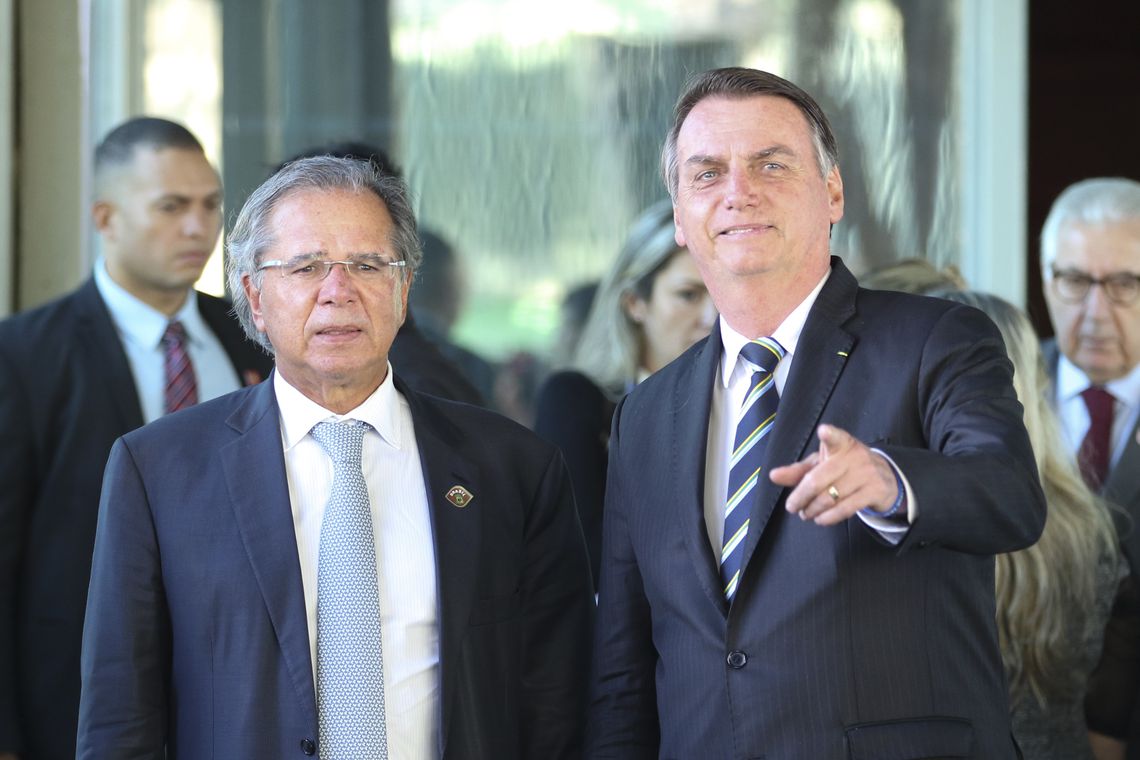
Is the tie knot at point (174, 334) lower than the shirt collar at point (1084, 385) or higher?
higher

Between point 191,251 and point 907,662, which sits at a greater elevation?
point 191,251

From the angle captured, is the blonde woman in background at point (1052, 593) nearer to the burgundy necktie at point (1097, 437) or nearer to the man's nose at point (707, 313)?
the burgundy necktie at point (1097, 437)

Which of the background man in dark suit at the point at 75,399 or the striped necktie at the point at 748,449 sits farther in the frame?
the background man in dark suit at the point at 75,399

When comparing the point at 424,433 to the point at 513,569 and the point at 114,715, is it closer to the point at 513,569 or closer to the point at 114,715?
the point at 513,569

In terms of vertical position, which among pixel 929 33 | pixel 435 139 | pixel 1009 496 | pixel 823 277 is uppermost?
pixel 929 33

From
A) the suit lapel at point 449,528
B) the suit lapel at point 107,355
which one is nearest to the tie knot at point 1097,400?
the suit lapel at point 449,528

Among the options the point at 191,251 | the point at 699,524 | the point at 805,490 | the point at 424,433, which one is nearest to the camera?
the point at 805,490

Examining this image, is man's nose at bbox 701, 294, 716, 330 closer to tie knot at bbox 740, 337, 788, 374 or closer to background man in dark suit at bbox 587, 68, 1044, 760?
background man in dark suit at bbox 587, 68, 1044, 760

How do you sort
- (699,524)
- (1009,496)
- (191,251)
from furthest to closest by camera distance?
(191,251), (699,524), (1009,496)

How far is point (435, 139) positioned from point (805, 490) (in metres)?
3.54

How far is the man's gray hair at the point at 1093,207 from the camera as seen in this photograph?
13.5 ft

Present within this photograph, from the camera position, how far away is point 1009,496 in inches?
Answer: 78.5

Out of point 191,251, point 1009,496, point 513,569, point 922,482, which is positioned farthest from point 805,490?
point 191,251

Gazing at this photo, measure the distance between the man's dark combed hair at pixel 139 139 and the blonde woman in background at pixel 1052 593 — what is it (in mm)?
2090
